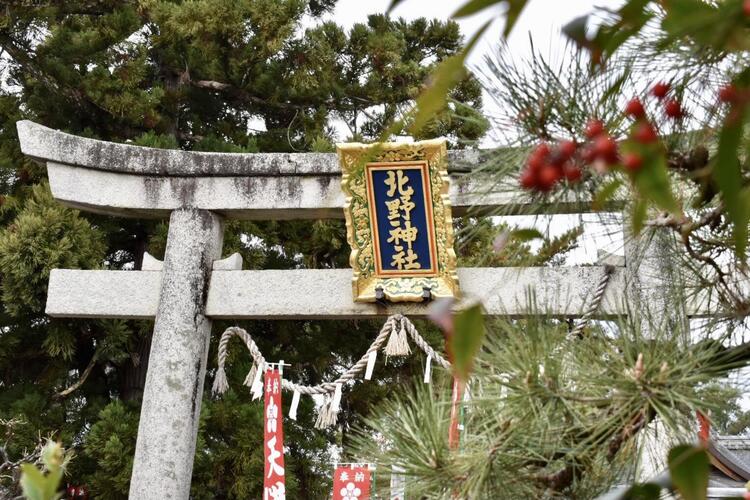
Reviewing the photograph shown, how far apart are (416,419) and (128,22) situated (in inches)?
241

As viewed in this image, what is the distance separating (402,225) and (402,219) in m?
0.03

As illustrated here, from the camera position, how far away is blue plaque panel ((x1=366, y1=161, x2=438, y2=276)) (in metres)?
4.39

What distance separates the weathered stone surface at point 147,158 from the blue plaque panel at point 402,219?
0.29 metres

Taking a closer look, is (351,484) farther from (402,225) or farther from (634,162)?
(634,162)

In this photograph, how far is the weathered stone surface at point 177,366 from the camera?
4.39 meters

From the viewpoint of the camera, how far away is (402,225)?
4.45 metres

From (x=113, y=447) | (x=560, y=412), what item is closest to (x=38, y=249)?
(x=113, y=447)

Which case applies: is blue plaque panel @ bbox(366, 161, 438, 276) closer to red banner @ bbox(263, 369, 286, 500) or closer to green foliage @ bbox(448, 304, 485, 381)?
red banner @ bbox(263, 369, 286, 500)

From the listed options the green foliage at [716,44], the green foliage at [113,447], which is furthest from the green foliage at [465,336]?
the green foliage at [113,447]

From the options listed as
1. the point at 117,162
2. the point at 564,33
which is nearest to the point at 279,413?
the point at 117,162

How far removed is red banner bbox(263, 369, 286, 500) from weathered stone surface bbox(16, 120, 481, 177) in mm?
1106

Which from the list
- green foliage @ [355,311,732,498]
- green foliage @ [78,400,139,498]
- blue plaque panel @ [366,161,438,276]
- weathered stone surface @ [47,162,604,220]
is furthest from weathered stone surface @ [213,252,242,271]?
green foliage @ [355,311,732,498]

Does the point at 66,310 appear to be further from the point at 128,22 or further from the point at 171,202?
the point at 128,22

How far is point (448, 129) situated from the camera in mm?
7637
